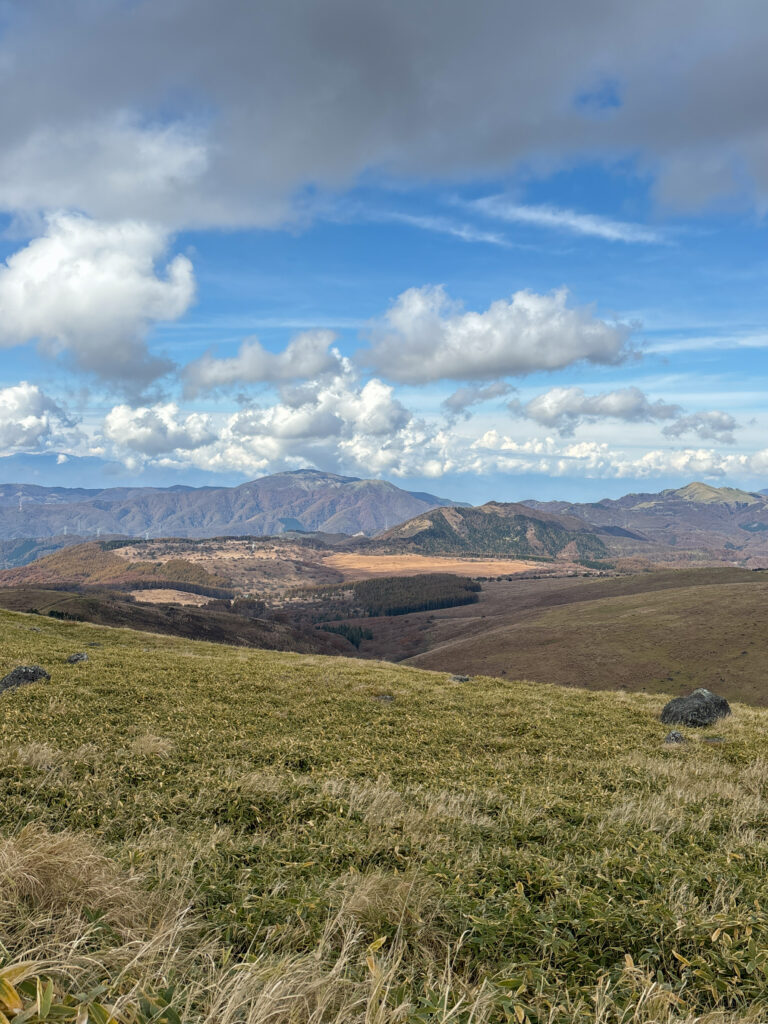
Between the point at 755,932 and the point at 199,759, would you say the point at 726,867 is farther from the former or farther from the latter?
the point at 199,759

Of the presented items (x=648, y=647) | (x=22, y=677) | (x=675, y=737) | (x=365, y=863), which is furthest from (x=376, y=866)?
(x=648, y=647)

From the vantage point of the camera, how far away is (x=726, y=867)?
7789 millimetres

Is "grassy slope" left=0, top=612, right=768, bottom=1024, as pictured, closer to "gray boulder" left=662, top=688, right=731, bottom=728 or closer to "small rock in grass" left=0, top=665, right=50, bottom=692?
"small rock in grass" left=0, top=665, right=50, bottom=692

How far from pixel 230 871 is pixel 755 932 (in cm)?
631

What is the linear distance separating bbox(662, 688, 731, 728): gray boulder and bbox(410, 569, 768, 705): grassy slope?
321ft

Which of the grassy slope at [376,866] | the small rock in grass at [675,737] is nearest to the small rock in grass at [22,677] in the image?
the grassy slope at [376,866]

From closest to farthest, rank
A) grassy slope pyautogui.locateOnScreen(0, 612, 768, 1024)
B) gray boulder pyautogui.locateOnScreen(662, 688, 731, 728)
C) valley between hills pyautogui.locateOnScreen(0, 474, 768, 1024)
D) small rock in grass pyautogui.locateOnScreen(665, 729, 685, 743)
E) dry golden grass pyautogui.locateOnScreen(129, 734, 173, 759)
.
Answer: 1. valley between hills pyautogui.locateOnScreen(0, 474, 768, 1024)
2. grassy slope pyautogui.locateOnScreen(0, 612, 768, 1024)
3. dry golden grass pyautogui.locateOnScreen(129, 734, 173, 759)
4. small rock in grass pyautogui.locateOnScreen(665, 729, 685, 743)
5. gray boulder pyautogui.locateOnScreen(662, 688, 731, 728)

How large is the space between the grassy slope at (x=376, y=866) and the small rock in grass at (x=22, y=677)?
2.90 meters

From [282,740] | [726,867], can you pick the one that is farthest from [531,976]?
[282,740]

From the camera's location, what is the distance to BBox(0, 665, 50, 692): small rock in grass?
18734 millimetres

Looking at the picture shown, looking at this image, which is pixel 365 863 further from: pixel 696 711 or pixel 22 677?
pixel 696 711

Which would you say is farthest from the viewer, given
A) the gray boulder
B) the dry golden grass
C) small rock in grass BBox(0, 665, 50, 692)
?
the gray boulder

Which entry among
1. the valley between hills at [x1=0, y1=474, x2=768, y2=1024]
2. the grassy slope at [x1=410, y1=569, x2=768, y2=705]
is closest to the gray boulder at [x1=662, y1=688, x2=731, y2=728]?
the valley between hills at [x1=0, y1=474, x2=768, y2=1024]

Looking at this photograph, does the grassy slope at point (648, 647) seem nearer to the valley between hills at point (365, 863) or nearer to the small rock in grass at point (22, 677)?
the valley between hills at point (365, 863)
